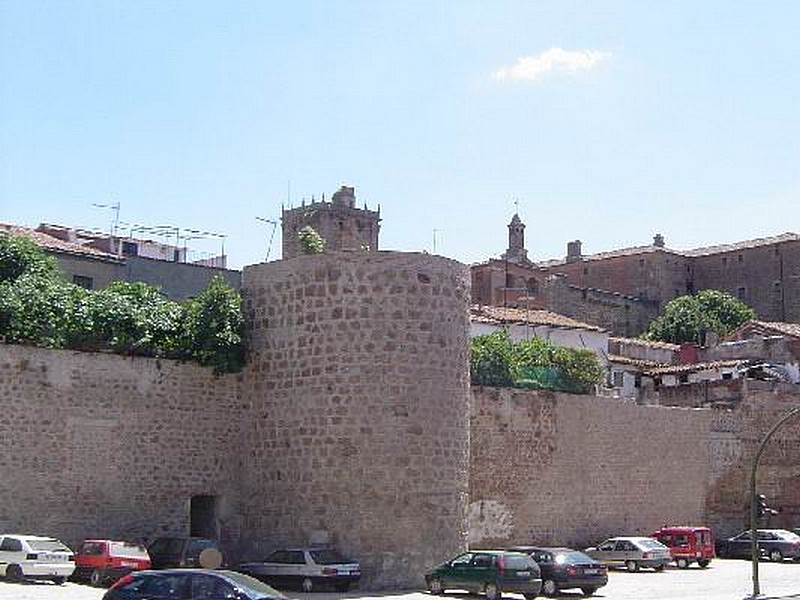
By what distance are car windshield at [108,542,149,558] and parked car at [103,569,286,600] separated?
6812 millimetres

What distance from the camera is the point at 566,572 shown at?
2748cm

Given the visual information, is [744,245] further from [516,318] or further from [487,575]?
[487,575]

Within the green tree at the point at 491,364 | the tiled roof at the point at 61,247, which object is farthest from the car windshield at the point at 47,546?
the green tree at the point at 491,364

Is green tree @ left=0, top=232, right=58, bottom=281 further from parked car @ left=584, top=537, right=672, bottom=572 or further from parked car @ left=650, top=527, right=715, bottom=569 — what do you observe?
parked car @ left=650, top=527, right=715, bottom=569

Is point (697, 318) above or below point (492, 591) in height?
above

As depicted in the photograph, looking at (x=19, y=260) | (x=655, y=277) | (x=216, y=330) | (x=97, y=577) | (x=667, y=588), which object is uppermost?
(x=655, y=277)

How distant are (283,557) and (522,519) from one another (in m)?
10.6

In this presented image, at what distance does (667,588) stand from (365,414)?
8837 mm

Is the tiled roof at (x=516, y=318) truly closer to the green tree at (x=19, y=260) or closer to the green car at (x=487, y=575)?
the green tree at (x=19, y=260)

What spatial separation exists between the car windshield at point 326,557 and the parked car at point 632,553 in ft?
37.8

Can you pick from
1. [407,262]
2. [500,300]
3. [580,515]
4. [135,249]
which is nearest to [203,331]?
[407,262]

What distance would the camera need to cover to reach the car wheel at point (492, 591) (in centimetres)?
2541

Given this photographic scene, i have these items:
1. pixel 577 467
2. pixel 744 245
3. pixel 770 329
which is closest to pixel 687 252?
pixel 744 245

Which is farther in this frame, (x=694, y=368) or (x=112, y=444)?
(x=694, y=368)
